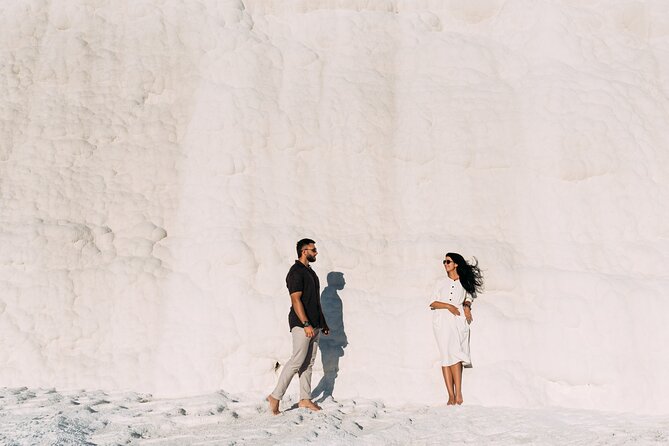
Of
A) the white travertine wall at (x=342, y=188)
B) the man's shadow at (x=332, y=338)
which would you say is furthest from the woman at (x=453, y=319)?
the man's shadow at (x=332, y=338)

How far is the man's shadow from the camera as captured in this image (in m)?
5.96

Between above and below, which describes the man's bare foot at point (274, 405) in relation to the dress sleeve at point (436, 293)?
below

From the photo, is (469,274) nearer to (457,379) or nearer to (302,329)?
(457,379)

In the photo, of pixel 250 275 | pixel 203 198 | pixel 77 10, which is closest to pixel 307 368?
pixel 250 275

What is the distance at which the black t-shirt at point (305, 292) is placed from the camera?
535 centimetres

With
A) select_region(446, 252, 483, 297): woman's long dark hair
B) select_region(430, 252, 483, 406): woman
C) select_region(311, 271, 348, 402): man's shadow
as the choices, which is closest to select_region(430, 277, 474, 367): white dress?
select_region(430, 252, 483, 406): woman

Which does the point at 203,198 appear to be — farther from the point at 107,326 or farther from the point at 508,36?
the point at 508,36

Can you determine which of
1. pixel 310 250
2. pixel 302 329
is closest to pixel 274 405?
pixel 302 329

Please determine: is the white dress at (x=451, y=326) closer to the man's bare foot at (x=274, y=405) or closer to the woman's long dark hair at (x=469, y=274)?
the woman's long dark hair at (x=469, y=274)

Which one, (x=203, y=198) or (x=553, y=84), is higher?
(x=553, y=84)

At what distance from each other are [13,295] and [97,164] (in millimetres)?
1774

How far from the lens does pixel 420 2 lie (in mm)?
8742

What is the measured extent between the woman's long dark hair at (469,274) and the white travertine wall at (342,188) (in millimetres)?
163

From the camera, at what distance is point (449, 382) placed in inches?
221
